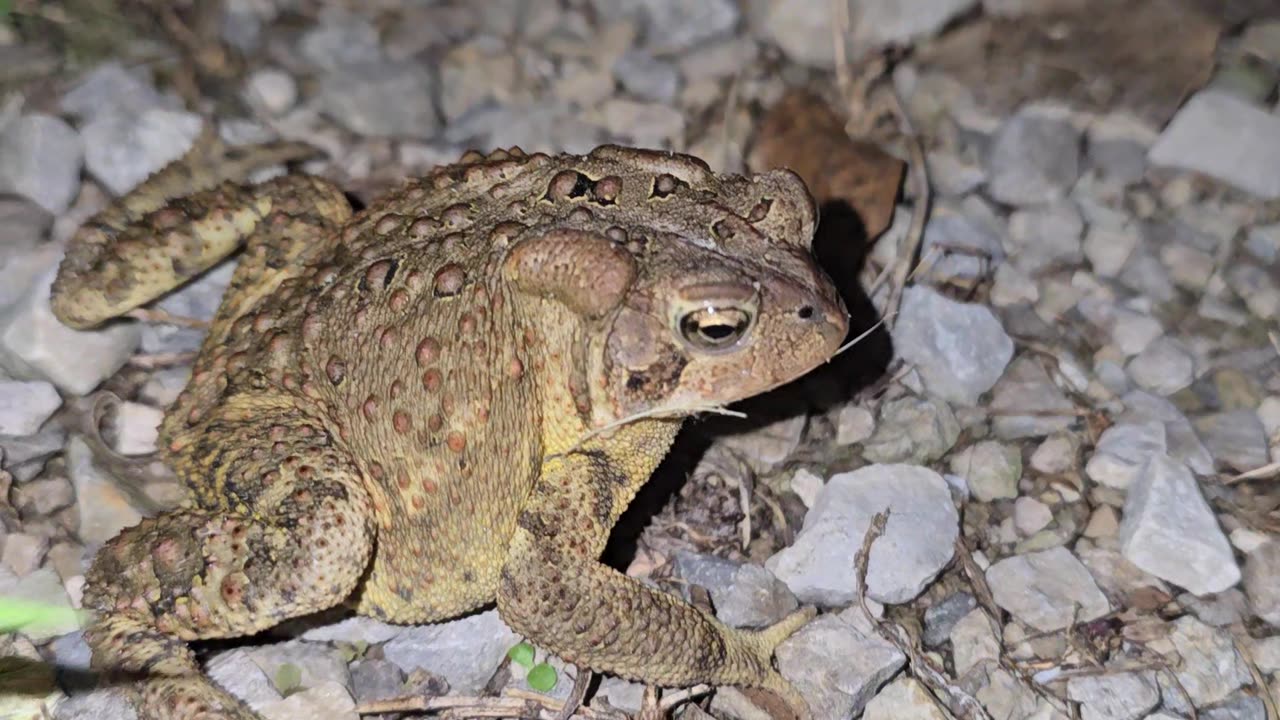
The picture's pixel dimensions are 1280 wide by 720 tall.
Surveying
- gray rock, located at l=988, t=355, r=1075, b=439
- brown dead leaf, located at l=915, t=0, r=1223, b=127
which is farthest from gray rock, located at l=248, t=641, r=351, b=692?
brown dead leaf, located at l=915, t=0, r=1223, b=127

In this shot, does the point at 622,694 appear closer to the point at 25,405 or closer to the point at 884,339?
the point at 884,339

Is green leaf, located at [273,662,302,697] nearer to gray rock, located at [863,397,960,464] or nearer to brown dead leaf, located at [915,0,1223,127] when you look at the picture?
gray rock, located at [863,397,960,464]

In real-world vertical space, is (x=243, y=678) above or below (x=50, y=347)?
below

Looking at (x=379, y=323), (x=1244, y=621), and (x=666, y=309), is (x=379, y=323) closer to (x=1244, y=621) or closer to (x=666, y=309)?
(x=666, y=309)

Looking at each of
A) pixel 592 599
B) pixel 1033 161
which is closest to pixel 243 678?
pixel 592 599

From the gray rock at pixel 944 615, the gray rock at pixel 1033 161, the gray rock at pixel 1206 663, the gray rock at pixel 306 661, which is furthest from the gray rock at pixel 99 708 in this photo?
the gray rock at pixel 1033 161
